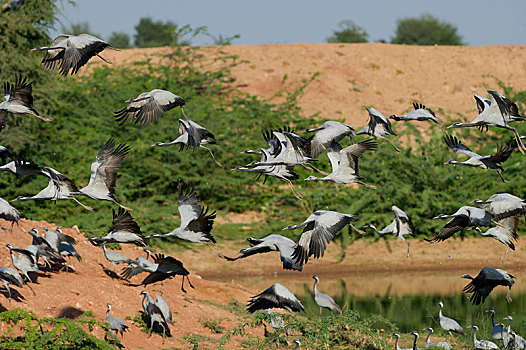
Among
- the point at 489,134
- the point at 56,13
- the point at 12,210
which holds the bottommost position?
the point at 12,210

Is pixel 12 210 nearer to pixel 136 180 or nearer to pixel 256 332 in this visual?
pixel 256 332

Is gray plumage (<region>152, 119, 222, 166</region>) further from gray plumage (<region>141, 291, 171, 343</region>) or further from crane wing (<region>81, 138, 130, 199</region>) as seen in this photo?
gray plumage (<region>141, 291, 171, 343</region>)

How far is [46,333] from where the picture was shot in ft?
28.9

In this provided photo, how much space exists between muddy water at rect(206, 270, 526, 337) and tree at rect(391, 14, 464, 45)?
2955 cm

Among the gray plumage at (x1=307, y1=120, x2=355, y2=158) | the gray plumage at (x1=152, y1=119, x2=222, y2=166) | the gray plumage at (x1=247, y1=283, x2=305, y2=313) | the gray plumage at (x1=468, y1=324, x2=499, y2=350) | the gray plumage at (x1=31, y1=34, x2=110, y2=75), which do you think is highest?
the gray plumage at (x1=31, y1=34, x2=110, y2=75)

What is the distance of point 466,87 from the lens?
33.3 m

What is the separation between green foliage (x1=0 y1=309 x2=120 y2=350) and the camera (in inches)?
346

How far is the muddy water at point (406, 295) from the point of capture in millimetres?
13820

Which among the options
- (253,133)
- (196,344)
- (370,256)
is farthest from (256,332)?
(253,133)

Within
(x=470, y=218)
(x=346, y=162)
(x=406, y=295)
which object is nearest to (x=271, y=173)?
(x=346, y=162)

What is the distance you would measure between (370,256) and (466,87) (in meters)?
15.7

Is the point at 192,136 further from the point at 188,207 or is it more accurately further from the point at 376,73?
the point at 376,73

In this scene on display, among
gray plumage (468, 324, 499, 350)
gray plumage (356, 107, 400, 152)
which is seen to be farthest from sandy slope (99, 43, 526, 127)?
gray plumage (468, 324, 499, 350)

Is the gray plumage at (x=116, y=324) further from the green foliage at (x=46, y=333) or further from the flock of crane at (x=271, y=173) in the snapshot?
the green foliage at (x=46, y=333)
